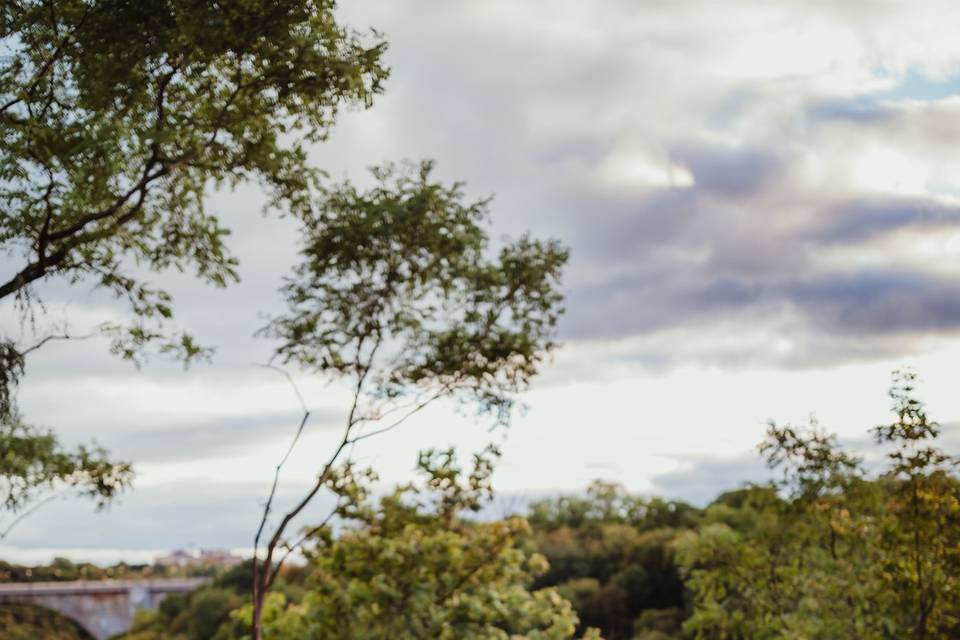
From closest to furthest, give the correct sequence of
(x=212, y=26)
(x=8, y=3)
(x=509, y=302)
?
(x=212, y=26) < (x=8, y=3) < (x=509, y=302)

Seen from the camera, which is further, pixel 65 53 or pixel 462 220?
pixel 462 220

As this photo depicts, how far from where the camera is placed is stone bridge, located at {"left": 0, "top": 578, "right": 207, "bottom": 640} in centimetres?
3956

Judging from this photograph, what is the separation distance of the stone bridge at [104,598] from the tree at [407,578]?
107 feet

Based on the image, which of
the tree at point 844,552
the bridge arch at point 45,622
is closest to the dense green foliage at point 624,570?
the tree at point 844,552

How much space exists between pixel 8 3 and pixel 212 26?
4.55ft

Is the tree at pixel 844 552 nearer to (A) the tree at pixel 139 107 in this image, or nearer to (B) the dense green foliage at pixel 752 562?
(B) the dense green foliage at pixel 752 562

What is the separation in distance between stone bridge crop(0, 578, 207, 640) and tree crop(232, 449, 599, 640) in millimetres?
32685

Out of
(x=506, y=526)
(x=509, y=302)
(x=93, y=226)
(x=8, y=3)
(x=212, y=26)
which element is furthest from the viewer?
(x=506, y=526)

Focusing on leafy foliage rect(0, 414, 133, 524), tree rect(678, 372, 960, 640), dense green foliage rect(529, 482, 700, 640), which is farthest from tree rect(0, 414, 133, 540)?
dense green foliage rect(529, 482, 700, 640)

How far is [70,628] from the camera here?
4003 centimetres

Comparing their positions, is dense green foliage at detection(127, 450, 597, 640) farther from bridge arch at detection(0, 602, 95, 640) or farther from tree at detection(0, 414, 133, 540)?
bridge arch at detection(0, 602, 95, 640)

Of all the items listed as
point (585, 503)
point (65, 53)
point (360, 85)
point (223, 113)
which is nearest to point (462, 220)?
point (360, 85)

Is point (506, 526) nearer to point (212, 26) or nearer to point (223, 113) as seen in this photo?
point (223, 113)

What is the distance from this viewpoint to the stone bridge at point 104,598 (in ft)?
130
